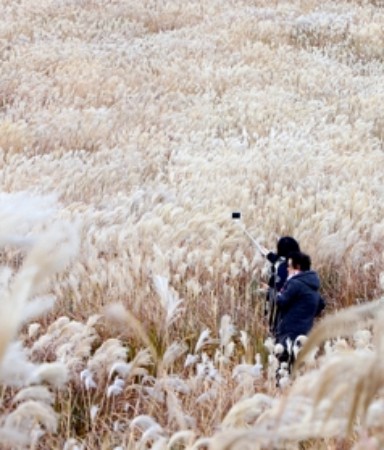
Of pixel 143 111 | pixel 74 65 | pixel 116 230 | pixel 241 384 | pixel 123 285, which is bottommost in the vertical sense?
pixel 241 384

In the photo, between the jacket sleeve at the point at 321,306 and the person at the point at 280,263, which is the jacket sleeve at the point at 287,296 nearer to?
the person at the point at 280,263

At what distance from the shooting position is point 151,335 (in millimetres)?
4258

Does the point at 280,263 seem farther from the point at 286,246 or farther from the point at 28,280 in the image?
the point at 28,280

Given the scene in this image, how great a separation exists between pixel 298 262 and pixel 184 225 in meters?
1.05

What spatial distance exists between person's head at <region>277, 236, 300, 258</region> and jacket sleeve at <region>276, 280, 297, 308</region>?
1.37 ft

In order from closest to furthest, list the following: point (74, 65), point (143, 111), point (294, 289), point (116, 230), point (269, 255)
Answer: point (294, 289) → point (269, 255) → point (116, 230) → point (143, 111) → point (74, 65)

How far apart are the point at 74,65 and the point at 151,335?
991cm

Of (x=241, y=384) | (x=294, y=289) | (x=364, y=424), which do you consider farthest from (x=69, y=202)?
(x=364, y=424)

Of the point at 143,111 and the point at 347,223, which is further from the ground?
the point at 143,111

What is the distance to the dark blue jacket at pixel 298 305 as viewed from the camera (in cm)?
491

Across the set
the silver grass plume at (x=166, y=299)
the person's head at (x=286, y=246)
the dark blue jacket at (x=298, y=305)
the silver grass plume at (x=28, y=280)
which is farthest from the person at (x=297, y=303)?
the silver grass plume at (x=28, y=280)

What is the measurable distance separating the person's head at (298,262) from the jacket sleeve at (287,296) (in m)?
0.30

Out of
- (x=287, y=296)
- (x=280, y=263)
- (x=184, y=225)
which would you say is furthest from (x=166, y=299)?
(x=184, y=225)

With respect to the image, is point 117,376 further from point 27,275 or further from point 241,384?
point 27,275
